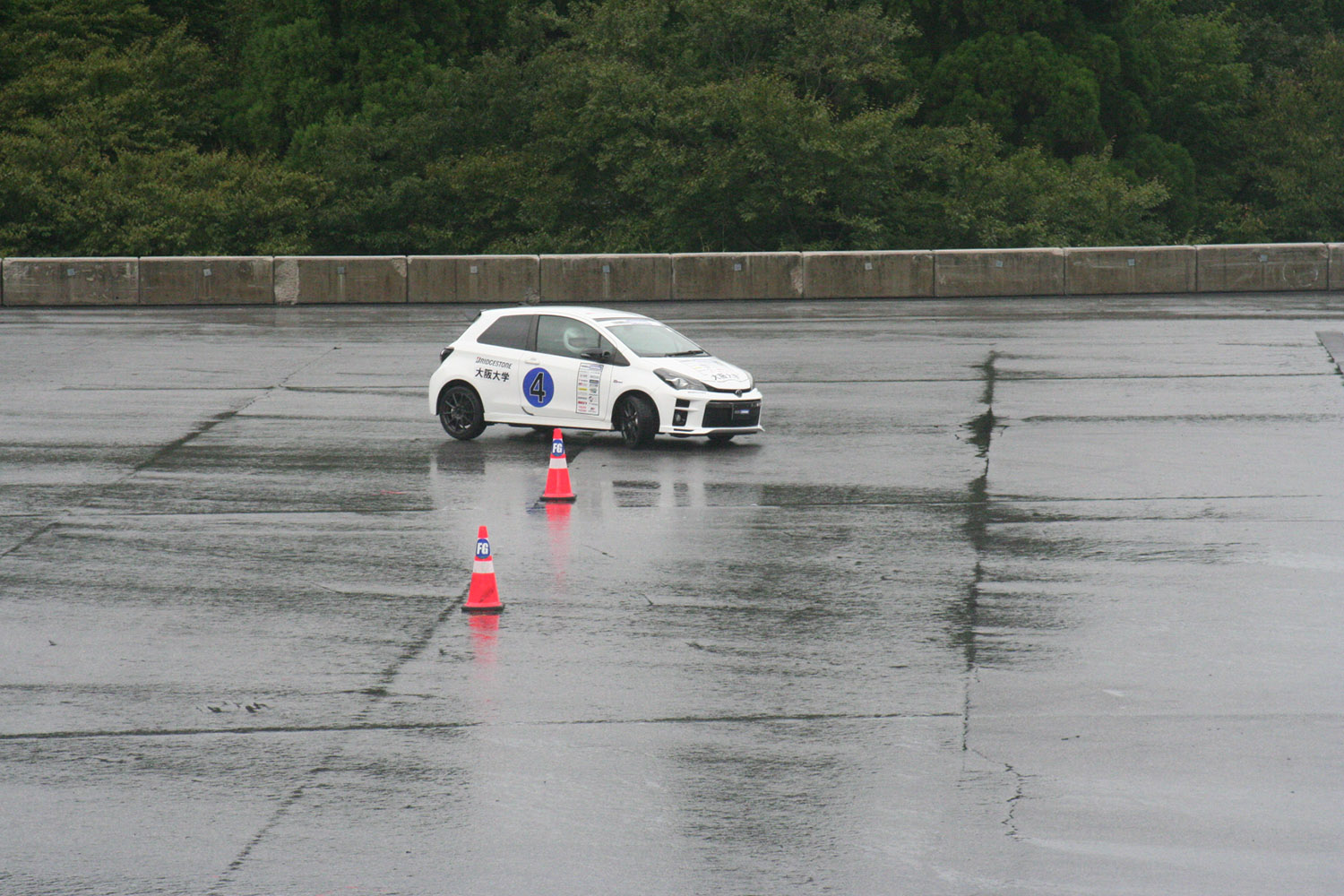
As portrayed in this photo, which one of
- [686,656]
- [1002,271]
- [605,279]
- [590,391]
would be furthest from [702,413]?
[1002,271]

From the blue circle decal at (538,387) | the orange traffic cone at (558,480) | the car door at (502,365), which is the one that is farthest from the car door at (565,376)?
the orange traffic cone at (558,480)

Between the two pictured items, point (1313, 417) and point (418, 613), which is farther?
point (1313, 417)

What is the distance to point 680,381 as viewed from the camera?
18.2 m

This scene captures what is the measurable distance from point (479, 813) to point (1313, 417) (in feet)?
48.2

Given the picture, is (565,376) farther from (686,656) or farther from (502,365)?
(686,656)

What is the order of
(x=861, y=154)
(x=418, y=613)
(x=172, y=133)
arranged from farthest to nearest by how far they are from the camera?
(x=172, y=133), (x=861, y=154), (x=418, y=613)

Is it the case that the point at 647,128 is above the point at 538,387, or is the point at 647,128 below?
above

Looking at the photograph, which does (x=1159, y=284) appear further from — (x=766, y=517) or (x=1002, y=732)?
(x=1002, y=732)

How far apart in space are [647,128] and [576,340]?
26267mm

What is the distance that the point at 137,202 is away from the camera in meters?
43.0

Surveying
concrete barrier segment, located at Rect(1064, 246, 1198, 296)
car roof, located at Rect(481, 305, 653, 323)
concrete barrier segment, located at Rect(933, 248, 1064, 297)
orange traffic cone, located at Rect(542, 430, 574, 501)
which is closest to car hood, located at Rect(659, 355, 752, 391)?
car roof, located at Rect(481, 305, 653, 323)

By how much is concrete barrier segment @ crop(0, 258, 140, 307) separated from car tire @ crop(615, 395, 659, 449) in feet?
64.7

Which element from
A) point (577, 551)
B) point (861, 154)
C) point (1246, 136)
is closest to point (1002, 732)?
point (577, 551)

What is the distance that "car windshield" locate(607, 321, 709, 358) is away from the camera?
18.6 meters
